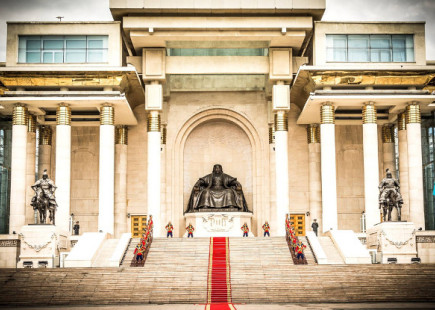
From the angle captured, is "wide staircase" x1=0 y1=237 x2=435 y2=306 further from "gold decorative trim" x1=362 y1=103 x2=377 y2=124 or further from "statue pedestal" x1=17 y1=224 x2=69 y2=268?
"gold decorative trim" x1=362 y1=103 x2=377 y2=124

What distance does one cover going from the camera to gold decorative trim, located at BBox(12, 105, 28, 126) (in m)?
38.4

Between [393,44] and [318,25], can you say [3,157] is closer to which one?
[318,25]

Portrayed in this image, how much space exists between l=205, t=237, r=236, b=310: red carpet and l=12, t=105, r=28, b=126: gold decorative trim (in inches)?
468

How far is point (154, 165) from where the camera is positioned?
3978 cm

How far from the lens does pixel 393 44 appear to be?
130 ft

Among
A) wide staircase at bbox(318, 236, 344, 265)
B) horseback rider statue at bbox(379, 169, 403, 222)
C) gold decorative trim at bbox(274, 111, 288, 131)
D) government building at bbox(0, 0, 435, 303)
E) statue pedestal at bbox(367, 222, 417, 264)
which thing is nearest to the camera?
wide staircase at bbox(318, 236, 344, 265)

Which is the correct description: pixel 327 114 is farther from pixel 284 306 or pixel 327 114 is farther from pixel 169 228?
pixel 284 306

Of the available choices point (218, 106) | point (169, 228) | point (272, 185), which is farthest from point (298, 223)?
point (218, 106)

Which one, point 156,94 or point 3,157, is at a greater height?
point 156,94

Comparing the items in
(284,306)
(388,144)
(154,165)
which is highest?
(388,144)

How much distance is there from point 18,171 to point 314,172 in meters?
16.7

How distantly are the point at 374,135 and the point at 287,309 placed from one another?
17.8 metres

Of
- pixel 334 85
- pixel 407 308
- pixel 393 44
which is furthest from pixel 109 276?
pixel 393 44

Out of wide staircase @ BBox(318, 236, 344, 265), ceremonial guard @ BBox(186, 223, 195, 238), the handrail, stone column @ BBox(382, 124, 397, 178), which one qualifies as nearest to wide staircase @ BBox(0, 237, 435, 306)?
the handrail
